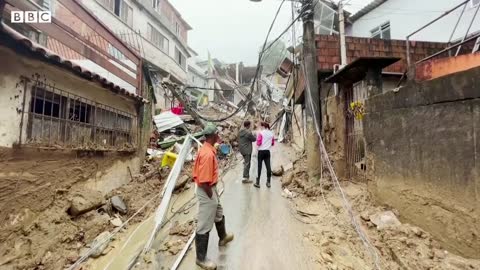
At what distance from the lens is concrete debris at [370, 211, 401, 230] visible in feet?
14.8

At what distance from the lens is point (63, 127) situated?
6258mm

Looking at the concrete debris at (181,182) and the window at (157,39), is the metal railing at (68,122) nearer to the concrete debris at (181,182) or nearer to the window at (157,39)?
the concrete debris at (181,182)

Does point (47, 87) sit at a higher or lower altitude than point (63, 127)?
higher

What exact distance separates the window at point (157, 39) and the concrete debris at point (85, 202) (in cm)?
1696

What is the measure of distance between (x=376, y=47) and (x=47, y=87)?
1001 centimetres

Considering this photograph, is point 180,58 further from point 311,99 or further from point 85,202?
point 85,202

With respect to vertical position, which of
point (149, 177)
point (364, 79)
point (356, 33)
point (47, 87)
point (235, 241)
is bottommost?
point (235, 241)

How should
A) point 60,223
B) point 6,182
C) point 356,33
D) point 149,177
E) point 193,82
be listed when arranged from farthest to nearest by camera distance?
point 193,82
point 356,33
point 149,177
point 60,223
point 6,182

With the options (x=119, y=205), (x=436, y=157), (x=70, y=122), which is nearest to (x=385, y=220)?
(x=436, y=157)

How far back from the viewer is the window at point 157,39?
21.3 metres

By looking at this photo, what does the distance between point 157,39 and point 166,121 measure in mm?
11032

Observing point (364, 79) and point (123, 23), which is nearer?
point (364, 79)

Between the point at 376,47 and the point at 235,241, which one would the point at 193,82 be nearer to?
the point at 376,47

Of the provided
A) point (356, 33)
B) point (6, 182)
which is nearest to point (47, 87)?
point (6, 182)
